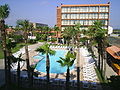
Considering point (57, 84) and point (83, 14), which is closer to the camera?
point (57, 84)

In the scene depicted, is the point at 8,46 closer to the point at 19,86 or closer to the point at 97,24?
the point at 19,86

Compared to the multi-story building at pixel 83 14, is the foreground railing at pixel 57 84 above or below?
below

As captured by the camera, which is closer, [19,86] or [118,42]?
[19,86]

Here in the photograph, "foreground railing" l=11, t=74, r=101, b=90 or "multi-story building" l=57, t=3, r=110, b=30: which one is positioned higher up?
"multi-story building" l=57, t=3, r=110, b=30

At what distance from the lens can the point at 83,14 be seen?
5925cm

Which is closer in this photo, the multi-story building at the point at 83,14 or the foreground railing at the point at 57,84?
the foreground railing at the point at 57,84

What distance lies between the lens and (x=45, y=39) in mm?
61094

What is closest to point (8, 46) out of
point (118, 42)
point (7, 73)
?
point (7, 73)

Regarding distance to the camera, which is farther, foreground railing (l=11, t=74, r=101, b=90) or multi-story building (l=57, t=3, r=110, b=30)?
multi-story building (l=57, t=3, r=110, b=30)

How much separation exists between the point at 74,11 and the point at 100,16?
12.0 metres

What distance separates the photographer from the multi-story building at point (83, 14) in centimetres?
5783

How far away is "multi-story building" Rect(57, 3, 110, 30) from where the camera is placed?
57.8 m

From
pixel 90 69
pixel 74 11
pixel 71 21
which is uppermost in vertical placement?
pixel 74 11

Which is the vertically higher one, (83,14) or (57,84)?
(83,14)
